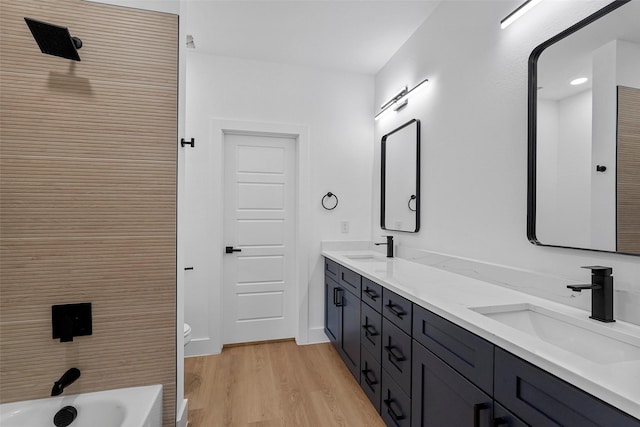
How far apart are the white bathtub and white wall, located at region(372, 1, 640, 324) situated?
73.9 inches

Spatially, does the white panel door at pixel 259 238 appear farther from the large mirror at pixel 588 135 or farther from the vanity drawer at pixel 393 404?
the large mirror at pixel 588 135

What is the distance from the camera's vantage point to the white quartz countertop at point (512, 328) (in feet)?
Result: 2.28

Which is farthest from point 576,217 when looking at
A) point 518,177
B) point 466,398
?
point 466,398

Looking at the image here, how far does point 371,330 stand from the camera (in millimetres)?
1972

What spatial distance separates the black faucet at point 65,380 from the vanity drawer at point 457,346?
1.60 meters

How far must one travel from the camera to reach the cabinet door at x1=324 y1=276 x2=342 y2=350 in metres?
2.64

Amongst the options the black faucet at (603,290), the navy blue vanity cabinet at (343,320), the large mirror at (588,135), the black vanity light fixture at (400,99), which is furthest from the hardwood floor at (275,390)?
the black vanity light fixture at (400,99)

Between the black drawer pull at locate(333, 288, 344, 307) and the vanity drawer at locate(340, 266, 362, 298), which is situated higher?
the vanity drawer at locate(340, 266, 362, 298)

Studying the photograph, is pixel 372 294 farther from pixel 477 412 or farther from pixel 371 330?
pixel 477 412

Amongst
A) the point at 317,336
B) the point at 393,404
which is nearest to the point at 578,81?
the point at 393,404

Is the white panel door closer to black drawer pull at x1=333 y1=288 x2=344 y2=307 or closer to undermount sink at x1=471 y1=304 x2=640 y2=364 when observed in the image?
black drawer pull at x1=333 y1=288 x2=344 y2=307

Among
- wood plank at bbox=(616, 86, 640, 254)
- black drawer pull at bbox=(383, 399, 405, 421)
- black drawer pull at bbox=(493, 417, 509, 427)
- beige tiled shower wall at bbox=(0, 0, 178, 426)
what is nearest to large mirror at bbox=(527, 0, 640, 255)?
wood plank at bbox=(616, 86, 640, 254)

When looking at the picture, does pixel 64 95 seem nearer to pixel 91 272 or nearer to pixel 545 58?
→ pixel 91 272

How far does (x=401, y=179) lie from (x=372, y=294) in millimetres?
1178
